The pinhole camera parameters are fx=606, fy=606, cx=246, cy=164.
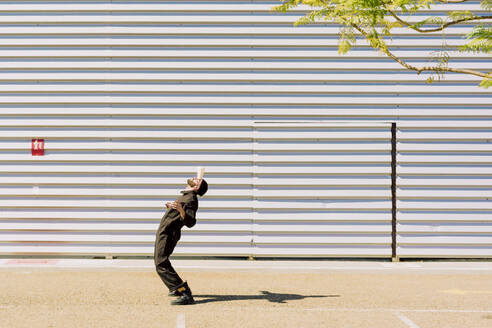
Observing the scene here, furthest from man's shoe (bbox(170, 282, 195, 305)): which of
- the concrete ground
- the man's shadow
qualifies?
the man's shadow

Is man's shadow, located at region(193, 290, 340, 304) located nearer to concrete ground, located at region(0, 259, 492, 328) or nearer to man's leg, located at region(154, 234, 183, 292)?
concrete ground, located at region(0, 259, 492, 328)

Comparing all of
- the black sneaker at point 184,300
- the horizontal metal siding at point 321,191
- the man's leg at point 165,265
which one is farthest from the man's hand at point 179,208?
the horizontal metal siding at point 321,191

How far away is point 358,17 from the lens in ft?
28.2

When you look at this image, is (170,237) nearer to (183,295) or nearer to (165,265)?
(165,265)

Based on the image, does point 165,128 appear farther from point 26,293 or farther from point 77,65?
point 26,293

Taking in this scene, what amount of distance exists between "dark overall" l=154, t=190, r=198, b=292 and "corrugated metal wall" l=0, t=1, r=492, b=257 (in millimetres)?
3548

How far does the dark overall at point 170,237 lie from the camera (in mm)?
8000

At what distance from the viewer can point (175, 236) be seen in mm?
8188

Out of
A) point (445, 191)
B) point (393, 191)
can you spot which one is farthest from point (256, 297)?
point (445, 191)

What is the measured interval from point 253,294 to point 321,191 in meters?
3.51

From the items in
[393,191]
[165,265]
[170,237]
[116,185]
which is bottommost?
[165,265]

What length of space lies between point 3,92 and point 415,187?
323 inches

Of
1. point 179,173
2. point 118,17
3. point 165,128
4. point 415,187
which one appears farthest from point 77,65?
point 415,187

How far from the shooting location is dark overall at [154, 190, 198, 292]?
315 inches
